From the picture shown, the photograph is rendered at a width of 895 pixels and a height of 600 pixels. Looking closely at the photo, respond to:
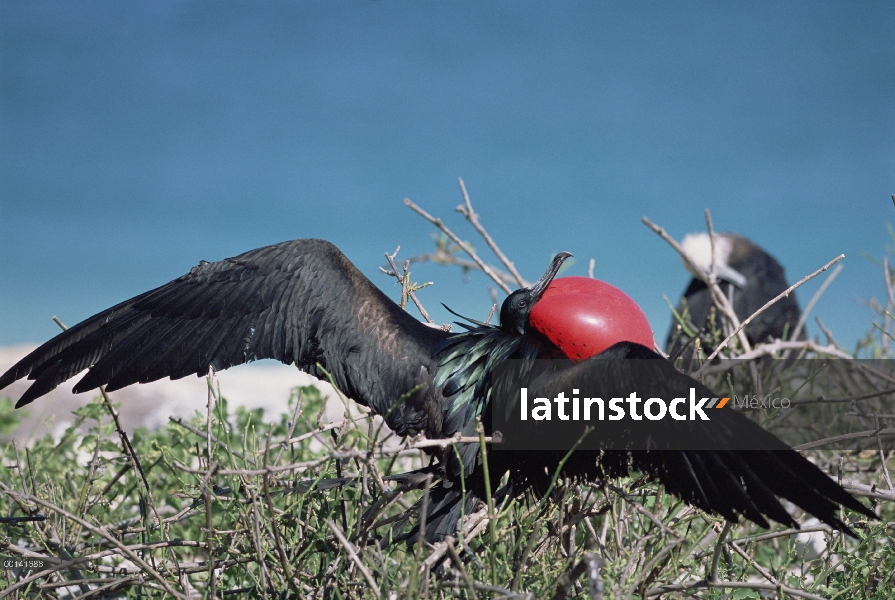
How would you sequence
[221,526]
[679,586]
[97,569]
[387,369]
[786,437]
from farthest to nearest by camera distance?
[786,437] < [221,526] < [387,369] < [97,569] < [679,586]

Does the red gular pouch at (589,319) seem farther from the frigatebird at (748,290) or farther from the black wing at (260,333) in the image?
the frigatebird at (748,290)

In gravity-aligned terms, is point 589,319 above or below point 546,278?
below

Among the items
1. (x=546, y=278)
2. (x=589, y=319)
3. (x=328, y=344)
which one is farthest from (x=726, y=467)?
(x=328, y=344)

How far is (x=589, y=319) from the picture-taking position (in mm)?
1494

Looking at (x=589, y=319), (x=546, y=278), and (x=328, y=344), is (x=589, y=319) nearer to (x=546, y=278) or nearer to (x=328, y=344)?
(x=546, y=278)

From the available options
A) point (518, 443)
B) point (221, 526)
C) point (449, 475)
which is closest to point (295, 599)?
point (449, 475)

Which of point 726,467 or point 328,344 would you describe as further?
point 328,344

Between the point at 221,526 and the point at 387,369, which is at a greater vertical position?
the point at 387,369

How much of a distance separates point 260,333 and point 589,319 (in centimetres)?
74

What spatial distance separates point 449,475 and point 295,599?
372mm

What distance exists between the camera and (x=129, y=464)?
1781 mm

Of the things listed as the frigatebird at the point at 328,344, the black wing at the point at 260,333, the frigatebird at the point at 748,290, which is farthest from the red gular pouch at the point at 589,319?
the frigatebird at the point at 748,290

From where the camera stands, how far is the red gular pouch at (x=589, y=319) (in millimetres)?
1484

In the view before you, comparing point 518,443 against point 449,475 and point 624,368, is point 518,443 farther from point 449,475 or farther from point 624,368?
point 624,368
